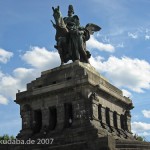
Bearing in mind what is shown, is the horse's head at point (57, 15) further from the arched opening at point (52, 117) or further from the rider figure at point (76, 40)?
the arched opening at point (52, 117)

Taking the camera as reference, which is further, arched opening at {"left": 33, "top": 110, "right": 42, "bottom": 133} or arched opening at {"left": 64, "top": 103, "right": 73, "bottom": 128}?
arched opening at {"left": 33, "top": 110, "right": 42, "bottom": 133}

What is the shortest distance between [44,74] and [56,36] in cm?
364

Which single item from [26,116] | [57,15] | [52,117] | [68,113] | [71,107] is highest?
[57,15]

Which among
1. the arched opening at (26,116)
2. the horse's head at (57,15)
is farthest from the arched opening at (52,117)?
the horse's head at (57,15)

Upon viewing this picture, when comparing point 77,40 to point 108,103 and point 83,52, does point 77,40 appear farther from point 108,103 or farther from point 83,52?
point 108,103

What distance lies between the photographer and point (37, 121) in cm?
3206

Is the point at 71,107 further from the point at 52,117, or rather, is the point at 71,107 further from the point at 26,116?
the point at 26,116

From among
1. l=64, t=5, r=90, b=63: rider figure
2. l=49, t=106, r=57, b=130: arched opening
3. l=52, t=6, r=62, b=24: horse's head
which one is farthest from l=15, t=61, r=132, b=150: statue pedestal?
l=52, t=6, r=62, b=24: horse's head

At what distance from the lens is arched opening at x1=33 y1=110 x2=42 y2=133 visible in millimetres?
31859

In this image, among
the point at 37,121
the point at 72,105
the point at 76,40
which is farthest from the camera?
the point at 76,40

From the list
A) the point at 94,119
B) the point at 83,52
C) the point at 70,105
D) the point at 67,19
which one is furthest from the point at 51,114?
the point at 67,19

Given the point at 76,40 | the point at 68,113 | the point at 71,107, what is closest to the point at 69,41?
the point at 76,40

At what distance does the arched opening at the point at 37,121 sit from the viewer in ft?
105

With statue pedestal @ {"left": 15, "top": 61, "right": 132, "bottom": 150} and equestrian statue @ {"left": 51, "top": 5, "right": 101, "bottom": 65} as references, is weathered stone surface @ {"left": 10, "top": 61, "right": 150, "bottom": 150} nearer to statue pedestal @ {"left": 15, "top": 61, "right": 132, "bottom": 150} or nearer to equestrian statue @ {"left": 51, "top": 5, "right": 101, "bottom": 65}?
statue pedestal @ {"left": 15, "top": 61, "right": 132, "bottom": 150}
